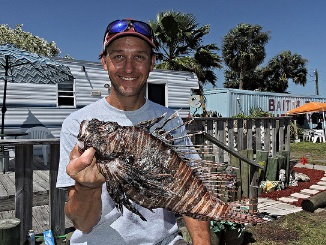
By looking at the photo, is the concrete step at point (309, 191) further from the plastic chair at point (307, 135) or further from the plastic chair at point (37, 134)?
the plastic chair at point (307, 135)

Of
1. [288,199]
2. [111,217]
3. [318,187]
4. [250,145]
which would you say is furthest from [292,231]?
[111,217]

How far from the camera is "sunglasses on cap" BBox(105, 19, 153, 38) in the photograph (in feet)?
6.49

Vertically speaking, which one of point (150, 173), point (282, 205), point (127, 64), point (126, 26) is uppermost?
point (126, 26)

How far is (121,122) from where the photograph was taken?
2.14 meters

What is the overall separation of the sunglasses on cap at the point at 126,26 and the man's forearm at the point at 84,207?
3.14 feet

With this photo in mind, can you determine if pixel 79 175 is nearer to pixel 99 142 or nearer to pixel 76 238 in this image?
pixel 99 142

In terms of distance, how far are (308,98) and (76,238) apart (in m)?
34.1

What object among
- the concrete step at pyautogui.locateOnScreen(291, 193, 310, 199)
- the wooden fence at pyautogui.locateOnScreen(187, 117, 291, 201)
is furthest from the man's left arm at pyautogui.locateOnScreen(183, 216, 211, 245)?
the concrete step at pyautogui.locateOnScreen(291, 193, 310, 199)

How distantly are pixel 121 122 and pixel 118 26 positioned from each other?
61cm

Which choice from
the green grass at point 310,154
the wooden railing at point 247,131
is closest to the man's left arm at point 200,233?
the wooden railing at point 247,131

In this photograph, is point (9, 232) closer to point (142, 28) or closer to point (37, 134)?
point (142, 28)

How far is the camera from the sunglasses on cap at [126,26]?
1979 mm

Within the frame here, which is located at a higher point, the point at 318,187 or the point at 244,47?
the point at 244,47

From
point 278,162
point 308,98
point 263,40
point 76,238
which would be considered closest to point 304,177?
point 278,162
